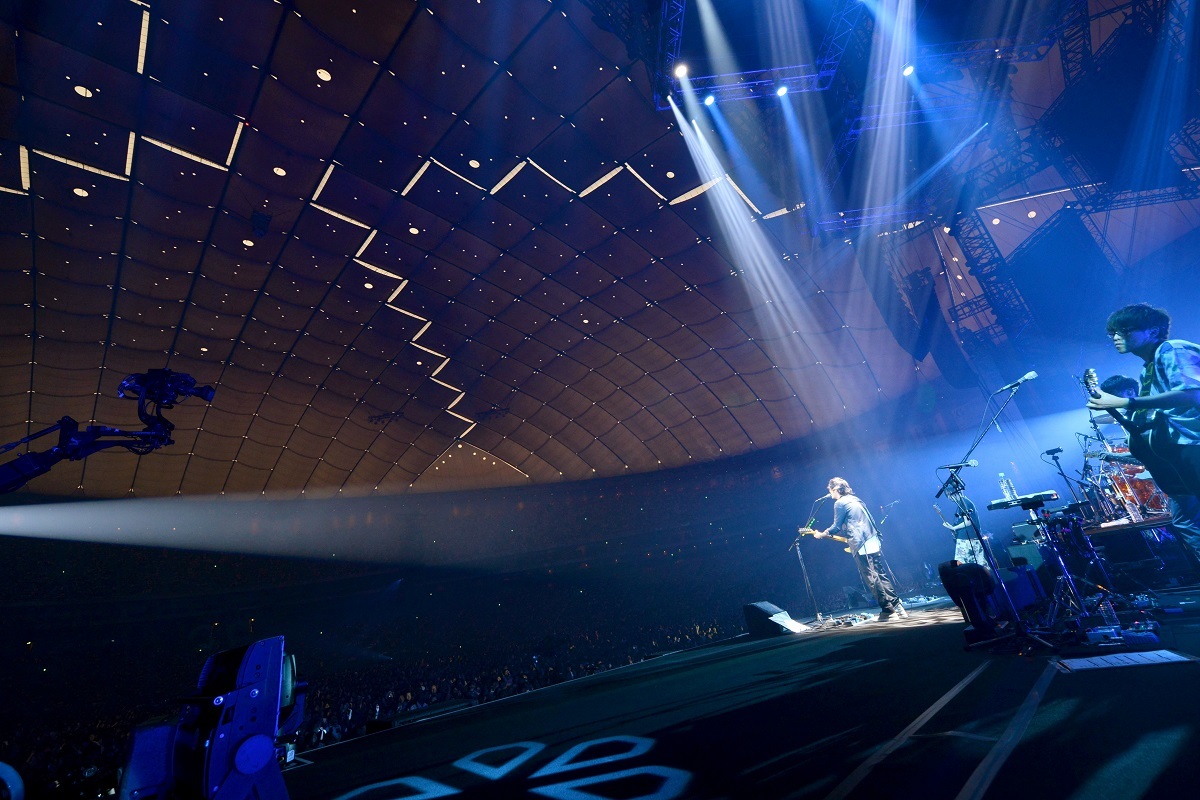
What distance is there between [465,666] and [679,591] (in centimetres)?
1162

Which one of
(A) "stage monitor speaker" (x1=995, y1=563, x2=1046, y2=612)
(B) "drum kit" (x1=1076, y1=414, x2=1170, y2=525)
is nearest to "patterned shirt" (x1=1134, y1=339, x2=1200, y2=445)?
(A) "stage monitor speaker" (x1=995, y1=563, x2=1046, y2=612)

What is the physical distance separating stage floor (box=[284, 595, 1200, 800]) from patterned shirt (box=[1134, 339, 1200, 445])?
1.41 m

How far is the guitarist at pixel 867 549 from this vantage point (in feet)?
26.7

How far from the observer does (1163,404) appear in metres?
2.90

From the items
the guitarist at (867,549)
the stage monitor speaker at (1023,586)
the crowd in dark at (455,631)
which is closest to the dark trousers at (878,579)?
the guitarist at (867,549)

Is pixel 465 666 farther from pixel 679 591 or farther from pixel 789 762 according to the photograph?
pixel 789 762

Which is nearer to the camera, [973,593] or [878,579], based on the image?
[973,593]

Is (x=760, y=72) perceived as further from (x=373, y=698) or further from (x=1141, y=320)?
(x=373, y=698)

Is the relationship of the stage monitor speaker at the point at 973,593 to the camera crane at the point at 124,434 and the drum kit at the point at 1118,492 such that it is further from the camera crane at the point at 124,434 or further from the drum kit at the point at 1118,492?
the camera crane at the point at 124,434

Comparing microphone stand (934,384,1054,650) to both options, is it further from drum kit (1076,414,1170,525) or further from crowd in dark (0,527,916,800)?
crowd in dark (0,527,916,800)

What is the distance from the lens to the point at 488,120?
10727mm

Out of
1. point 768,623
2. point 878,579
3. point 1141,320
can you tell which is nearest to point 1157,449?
point 1141,320

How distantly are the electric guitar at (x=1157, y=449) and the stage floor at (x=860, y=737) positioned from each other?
3.62 ft

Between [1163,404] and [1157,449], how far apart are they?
1.36 feet
